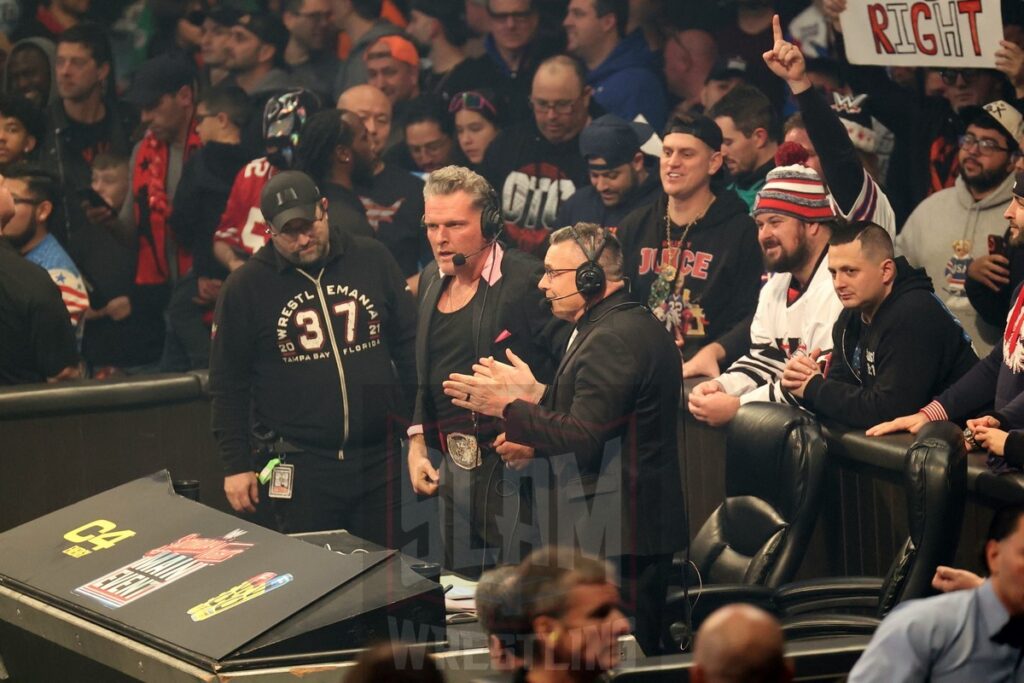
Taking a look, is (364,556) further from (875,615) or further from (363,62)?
(363,62)

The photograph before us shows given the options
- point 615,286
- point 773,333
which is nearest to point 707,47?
point 773,333

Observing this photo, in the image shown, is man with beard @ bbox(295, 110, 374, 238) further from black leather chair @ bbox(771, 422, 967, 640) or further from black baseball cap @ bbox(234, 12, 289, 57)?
black leather chair @ bbox(771, 422, 967, 640)

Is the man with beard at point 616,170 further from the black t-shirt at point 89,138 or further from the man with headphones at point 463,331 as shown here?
the black t-shirt at point 89,138

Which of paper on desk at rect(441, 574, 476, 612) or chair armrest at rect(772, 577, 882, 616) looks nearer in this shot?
paper on desk at rect(441, 574, 476, 612)

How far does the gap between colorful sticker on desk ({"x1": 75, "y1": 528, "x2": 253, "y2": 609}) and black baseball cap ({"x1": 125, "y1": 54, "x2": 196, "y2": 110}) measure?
4.36m

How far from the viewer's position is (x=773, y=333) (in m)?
6.02

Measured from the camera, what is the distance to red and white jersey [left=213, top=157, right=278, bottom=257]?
24.9ft

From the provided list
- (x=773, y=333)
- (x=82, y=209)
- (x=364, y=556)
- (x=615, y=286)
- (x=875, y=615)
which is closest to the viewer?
(x=364, y=556)

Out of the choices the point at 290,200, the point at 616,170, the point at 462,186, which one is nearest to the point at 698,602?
the point at 462,186

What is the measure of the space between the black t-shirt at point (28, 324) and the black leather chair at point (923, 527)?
402 centimetres

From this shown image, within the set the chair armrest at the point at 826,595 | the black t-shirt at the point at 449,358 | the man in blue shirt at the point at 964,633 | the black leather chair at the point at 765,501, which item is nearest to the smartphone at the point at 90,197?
the black t-shirt at the point at 449,358

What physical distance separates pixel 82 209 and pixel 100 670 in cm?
451

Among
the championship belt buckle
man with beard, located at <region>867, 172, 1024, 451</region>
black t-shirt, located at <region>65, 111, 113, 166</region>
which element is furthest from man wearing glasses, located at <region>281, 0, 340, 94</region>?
man with beard, located at <region>867, 172, 1024, 451</region>

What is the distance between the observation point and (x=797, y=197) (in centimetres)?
592
